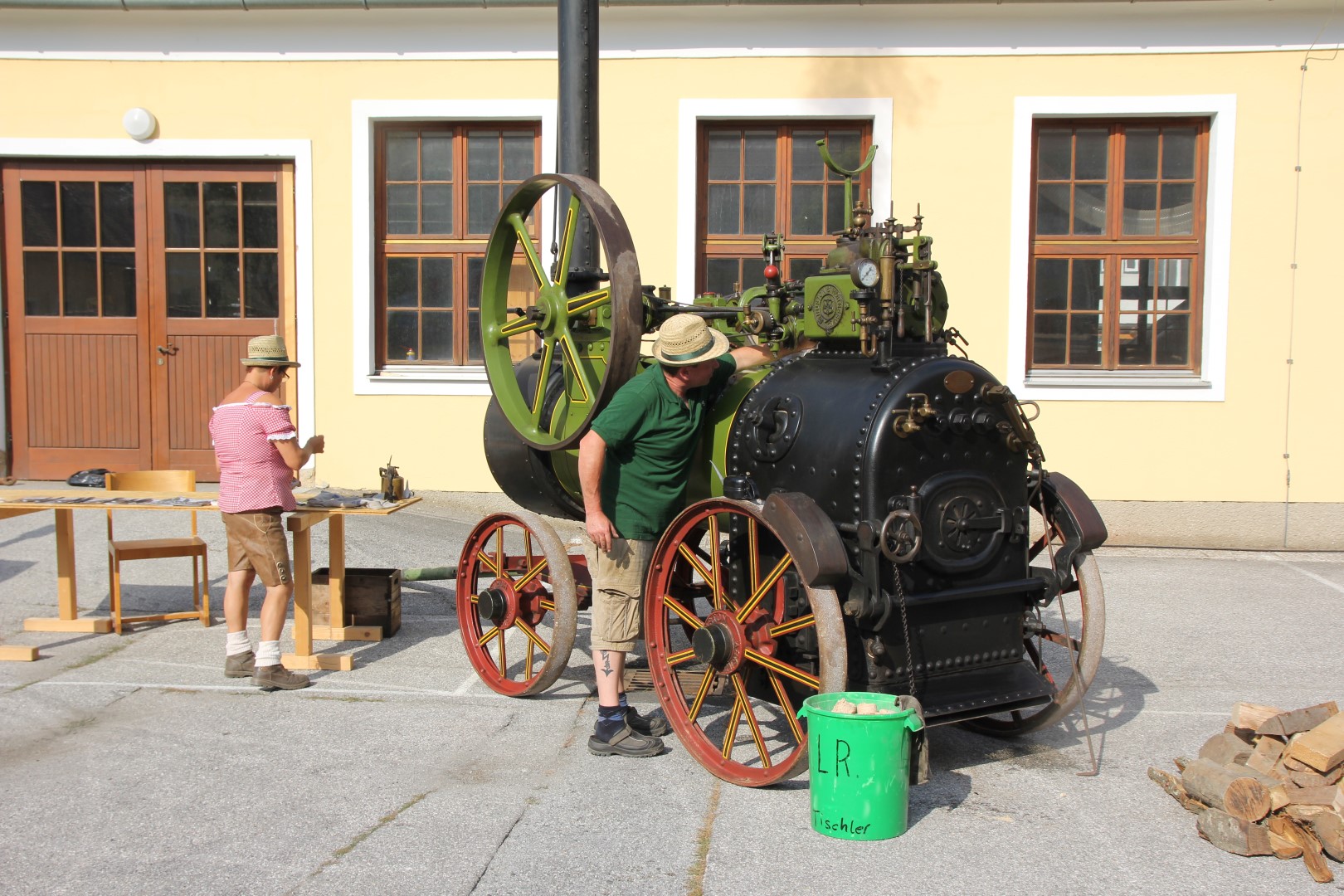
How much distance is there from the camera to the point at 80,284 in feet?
32.3

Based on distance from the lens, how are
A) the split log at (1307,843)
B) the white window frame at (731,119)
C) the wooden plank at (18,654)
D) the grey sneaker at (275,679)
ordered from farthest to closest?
the white window frame at (731,119)
the wooden plank at (18,654)
the grey sneaker at (275,679)
the split log at (1307,843)

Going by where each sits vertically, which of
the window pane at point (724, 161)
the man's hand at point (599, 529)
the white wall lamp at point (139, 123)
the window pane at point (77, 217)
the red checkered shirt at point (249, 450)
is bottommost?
the man's hand at point (599, 529)

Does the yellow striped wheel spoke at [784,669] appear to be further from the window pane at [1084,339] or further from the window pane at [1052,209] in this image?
the window pane at [1052,209]

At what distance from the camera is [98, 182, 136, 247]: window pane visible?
974 cm

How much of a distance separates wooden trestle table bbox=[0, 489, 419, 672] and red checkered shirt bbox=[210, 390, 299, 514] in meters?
0.25

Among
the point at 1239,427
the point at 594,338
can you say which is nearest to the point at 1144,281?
the point at 1239,427

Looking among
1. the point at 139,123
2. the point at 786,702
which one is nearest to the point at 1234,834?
the point at 786,702

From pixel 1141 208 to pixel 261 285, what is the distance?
6.79 metres

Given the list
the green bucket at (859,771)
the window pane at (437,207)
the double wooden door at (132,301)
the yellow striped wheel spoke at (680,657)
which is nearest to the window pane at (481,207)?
the window pane at (437,207)

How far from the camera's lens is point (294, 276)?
31.7 ft

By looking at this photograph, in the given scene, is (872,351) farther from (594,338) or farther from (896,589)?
(594,338)

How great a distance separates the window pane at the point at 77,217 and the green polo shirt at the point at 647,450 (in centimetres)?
685

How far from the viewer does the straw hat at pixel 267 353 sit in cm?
561

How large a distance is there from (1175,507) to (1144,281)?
172cm
